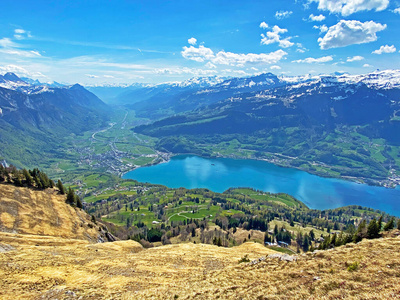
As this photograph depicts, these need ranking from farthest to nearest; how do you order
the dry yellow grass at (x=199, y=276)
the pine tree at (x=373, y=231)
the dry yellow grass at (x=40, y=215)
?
the dry yellow grass at (x=40, y=215), the pine tree at (x=373, y=231), the dry yellow grass at (x=199, y=276)

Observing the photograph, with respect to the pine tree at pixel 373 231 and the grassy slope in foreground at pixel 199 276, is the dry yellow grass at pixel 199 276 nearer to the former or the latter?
the grassy slope in foreground at pixel 199 276

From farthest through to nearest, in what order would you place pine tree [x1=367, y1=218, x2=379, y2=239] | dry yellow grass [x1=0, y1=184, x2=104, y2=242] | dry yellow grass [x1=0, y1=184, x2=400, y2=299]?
dry yellow grass [x1=0, y1=184, x2=104, y2=242], pine tree [x1=367, y1=218, x2=379, y2=239], dry yellow grass [x1=0, y1=184, x2=400, y2=299]

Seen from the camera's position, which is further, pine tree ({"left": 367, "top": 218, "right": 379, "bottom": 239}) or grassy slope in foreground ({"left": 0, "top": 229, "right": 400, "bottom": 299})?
pine tree ({"left": 367, "top": 218, "right": 379, "bottom": 239})

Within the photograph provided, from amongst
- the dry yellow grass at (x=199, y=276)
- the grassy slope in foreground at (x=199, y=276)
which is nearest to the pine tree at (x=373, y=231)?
the dry yellow grass at (x=199, y=276)

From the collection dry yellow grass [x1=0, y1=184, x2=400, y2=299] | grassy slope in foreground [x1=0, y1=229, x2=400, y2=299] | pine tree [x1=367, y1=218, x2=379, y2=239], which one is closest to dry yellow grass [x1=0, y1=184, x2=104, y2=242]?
dry yellow grass [x1=0, y1=184, x2=400, y2=299]

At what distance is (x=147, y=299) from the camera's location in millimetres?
24688

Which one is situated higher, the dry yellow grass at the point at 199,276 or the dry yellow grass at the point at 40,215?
the dry yellow grass at the point at 199,276

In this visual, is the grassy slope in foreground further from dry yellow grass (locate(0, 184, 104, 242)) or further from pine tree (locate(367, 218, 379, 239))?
pine tree (locate(367, 218, 379, 239))

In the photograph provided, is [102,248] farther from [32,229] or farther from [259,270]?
[259,270]

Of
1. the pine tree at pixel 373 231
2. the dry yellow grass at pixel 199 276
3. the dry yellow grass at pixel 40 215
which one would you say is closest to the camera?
the dry yellow grass at pixel 199 276

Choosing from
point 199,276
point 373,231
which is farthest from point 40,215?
point 373,231

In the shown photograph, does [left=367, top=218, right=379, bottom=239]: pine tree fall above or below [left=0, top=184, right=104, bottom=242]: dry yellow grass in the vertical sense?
above

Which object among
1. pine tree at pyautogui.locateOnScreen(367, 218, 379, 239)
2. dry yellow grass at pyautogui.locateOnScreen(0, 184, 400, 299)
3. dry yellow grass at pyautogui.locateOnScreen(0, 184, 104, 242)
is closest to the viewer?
dry yellow grass at pyautogui.locateOnScreen(0, 184, 400, 299)

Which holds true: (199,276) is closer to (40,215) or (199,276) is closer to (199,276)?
(199,276)
